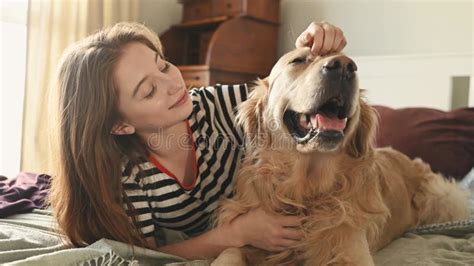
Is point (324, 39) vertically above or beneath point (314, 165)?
above

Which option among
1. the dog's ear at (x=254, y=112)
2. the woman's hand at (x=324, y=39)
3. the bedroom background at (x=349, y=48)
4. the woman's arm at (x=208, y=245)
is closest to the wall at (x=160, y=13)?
the bedroom background at (x=349, y=48)

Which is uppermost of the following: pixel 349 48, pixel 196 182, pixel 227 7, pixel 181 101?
pixel 227 7

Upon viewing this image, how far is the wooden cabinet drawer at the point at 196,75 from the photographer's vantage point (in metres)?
3.06

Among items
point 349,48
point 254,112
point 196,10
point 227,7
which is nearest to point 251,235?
point 254,112

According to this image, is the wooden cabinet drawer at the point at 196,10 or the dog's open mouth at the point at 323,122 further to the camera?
the wooden cabinet drawer at the point at 196,10

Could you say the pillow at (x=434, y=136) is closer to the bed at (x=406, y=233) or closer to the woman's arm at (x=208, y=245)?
the bed at (x=406, y=233)

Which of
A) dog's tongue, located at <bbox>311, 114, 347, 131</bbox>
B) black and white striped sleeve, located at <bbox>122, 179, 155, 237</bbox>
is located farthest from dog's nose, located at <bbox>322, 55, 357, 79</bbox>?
black and white striped sleeve, located at <bbox>122, 179, 155, 237</bbox>

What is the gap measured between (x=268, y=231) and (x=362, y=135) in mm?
359

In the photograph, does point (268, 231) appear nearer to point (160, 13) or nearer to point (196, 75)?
point (196, 75)

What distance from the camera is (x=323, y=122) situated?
46.9 inches

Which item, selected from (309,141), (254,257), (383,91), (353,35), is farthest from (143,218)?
(353,35)

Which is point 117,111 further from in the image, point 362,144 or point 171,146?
point 362,144

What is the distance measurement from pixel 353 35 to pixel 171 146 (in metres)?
1.93

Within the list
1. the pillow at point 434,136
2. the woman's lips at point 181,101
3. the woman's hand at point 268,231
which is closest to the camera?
the woman's hand at point 268,231
